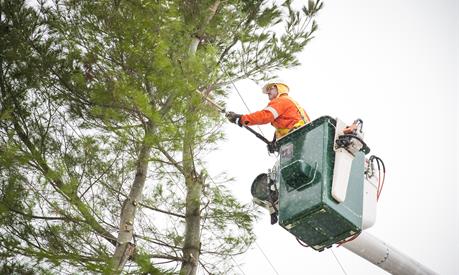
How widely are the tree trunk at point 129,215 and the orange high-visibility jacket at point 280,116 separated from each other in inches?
45.2

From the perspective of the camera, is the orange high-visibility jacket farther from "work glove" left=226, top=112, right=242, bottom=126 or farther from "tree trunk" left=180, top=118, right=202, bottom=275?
"tree trunk" left=180, top=118, right=202, bottom=275

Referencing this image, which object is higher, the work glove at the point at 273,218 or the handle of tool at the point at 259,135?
the handle of tool at the point at 259,135

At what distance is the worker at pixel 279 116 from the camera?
6211 mm

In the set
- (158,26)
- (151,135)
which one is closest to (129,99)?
(151,135)

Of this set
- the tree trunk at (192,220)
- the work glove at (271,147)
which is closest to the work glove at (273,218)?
the work glove at (271,147)

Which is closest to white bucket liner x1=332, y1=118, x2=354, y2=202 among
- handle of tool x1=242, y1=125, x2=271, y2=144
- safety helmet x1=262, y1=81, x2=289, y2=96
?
handle of tool x1=242, y1=125, x2=271, y2=144

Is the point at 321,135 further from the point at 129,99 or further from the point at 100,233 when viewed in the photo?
the point at 100,233

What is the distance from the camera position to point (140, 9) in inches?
253

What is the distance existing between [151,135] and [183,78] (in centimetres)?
63

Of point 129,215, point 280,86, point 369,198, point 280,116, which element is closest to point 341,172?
point 369,198

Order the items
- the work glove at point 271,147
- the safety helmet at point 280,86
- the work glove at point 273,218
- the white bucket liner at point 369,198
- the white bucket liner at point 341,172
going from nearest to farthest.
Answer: the white bucket liner at point 341,172, the white bucket liner at point 369,198, the work glove at point 273,218, the work glove at point 271,147, the safety helmet at point 280,86

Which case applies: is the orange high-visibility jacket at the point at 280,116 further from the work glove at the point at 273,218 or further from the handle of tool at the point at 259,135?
the work glove at the point at 273,218

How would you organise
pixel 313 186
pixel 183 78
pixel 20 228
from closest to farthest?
pixel 313 186, pixel 183 78, pixel 20 228

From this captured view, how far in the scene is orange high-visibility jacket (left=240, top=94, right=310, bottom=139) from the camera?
6.21m
